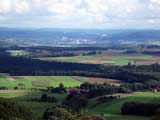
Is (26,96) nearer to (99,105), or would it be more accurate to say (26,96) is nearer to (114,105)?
(99,105)

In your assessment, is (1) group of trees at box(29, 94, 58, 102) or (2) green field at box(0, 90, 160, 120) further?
(1) group of trees at box(29, 94, 58, 102)

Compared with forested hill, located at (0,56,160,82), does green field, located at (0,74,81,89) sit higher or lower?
lower

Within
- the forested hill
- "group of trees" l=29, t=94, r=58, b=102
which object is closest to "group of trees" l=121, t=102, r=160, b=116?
"group of trees" l=29, t=94, r=58, b=102

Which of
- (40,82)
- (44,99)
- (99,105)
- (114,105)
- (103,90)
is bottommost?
(99,105)

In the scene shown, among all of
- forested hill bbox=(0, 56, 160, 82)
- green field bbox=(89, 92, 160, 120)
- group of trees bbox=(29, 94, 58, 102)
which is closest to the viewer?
green field bbox=(89, 92, 160, 120)

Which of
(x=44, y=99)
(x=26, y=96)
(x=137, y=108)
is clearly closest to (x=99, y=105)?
(x=137, y=108)

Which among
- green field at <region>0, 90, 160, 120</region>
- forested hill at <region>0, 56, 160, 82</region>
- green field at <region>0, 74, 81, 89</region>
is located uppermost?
forested hill at <region>0, 56, 160, 82</region>

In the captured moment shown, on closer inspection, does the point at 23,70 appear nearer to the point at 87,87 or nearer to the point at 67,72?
the point at 67,72

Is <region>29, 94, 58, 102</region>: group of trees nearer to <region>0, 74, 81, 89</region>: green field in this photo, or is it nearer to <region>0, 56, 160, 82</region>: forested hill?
<region>0, 74, 81, 89</region>: green field

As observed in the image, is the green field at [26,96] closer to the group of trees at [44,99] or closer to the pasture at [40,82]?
the group of trees at [44,99]

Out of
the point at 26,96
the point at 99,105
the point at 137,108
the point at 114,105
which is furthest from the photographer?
the point at 26,96

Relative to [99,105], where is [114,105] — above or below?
above

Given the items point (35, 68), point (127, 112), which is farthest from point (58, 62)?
point (127, 112)
